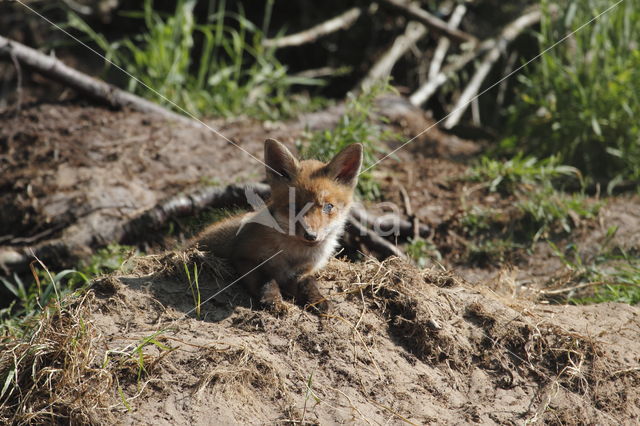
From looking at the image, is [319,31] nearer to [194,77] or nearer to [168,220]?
[194,77]

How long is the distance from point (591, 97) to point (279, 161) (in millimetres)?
3941

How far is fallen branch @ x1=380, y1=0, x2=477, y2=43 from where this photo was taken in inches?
326

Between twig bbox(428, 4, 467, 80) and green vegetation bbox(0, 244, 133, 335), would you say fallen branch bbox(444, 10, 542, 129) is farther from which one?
green vegetation bbox(0, 244, 133, 335)

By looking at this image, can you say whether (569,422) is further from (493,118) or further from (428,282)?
(493,118)

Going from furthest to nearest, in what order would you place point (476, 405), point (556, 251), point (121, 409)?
point (556, 251)
point (476, 405)
point (121, 409)

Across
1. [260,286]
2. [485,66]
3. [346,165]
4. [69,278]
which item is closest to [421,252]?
[346,165]

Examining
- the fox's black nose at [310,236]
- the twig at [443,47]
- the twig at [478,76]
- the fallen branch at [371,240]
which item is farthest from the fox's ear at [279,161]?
the twig at [443,47]

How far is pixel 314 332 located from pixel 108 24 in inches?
273

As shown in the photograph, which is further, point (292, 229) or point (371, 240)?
point (371, 240)

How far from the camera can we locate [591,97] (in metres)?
6.43

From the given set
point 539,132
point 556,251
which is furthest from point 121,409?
point 539,132

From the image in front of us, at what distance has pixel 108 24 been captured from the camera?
349 inches

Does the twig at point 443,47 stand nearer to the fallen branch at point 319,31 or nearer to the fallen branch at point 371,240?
the fallen branch at point 319,31

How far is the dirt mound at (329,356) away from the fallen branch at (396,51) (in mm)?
4683
